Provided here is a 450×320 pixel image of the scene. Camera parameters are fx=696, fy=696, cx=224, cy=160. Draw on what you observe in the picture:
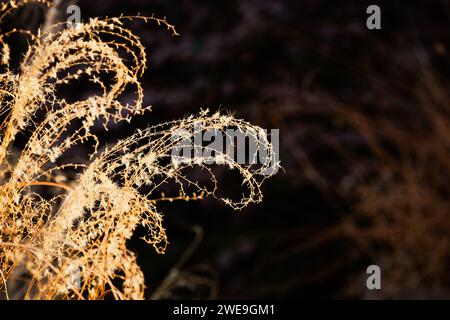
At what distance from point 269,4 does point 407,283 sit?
143 centimetres

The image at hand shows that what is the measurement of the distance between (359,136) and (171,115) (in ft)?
3.02

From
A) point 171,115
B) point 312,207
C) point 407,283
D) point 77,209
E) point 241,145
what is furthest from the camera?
point 312,207

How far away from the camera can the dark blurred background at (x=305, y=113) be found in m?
3.22

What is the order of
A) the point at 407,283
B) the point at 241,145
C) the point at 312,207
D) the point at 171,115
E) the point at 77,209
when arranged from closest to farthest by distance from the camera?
the point at 77,209 < the point at 241,145 < the point at 407,283 < the point at 171,115 < the point at 312,207

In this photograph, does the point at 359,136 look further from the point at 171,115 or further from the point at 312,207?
the point at 171,115

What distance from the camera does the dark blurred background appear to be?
10.6 feet

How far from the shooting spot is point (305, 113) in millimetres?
3439

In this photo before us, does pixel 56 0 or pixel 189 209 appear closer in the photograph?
pixel 56 0

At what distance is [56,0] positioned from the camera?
53.0 inches
